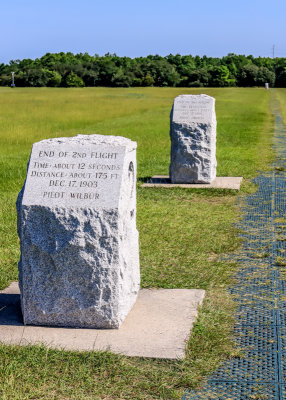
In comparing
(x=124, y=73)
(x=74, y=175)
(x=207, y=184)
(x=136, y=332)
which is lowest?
(x=124, y=73)

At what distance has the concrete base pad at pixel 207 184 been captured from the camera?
13.0m

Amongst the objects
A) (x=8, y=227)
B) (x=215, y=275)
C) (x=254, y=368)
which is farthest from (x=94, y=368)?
(x=8, y=227)

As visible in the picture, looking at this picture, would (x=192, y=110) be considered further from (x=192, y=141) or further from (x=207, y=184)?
(x=207, y=184)

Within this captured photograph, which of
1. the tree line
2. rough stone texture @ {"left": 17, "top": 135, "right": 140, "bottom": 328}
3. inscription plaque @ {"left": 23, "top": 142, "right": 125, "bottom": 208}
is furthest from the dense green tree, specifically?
rough stone texture @ {"left": 17, "top": 135, "right": 140, "bottom": 328}

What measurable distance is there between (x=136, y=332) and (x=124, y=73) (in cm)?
8967

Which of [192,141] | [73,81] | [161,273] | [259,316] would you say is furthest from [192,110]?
[73,81]

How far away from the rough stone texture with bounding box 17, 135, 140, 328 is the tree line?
84.5 m

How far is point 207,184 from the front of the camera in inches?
524

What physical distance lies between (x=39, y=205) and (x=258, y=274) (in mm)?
2986

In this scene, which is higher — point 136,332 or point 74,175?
point 74,175

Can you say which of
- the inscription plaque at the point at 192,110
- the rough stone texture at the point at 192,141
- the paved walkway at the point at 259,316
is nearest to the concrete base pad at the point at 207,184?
the rough stone texture at the point at 192,141

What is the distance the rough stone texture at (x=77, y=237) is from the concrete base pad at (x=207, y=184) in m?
7.12

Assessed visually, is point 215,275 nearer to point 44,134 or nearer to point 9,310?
point 9,310

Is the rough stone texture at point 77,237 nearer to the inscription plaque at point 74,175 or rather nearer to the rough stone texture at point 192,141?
the inscription plaque at point 74,175
